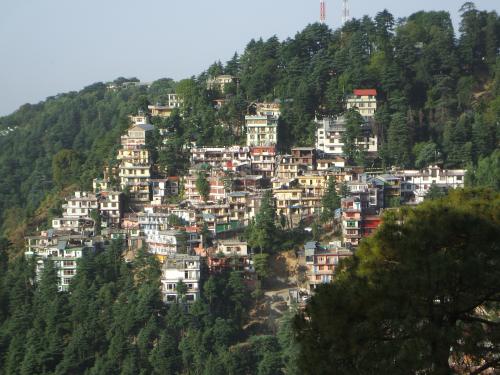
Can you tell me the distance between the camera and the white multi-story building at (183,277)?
945 inches

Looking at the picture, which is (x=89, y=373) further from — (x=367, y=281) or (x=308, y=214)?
(x=367, y=281)

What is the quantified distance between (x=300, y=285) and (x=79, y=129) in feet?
111

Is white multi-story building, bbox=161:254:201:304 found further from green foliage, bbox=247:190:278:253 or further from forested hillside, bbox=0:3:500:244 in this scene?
forested hillside, bbox=0:3:500:244

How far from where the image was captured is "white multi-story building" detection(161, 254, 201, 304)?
2400cm

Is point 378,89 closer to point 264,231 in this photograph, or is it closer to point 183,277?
point 264,231

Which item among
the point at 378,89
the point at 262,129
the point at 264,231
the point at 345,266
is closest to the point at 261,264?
the point at 264,231

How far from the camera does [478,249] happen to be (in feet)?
25.3

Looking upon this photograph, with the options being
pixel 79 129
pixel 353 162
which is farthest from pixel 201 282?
pixel 79 129

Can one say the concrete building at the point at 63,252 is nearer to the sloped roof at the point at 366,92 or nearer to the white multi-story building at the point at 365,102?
the white multi-story building at the point at 365,102

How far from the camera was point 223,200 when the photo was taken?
28562 millimetres

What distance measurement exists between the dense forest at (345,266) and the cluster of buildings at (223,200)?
0.69 meters

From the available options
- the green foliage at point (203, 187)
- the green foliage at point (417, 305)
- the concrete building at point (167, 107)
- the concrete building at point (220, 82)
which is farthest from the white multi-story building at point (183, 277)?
the green foliage at point (417, 305)

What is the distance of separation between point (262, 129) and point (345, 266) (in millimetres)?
24186

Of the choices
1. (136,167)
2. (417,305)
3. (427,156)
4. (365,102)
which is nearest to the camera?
(417,305)
